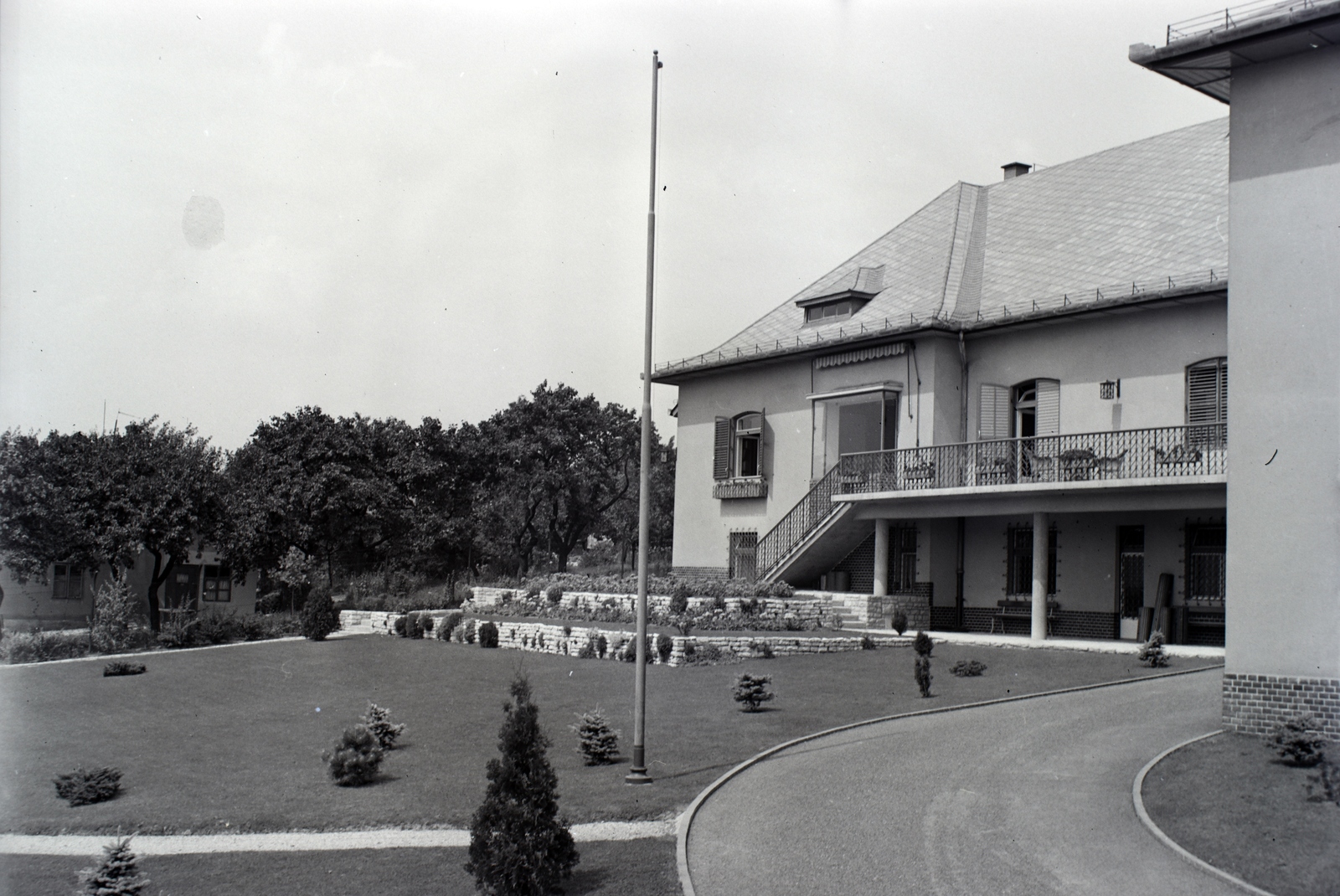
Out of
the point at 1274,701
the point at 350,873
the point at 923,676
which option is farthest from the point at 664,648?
the point at 350,873

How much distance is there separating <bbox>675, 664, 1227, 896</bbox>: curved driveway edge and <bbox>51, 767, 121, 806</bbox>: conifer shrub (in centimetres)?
796

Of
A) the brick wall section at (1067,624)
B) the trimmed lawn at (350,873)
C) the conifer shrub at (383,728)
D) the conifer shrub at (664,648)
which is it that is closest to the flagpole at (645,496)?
the trimmed lawn at (350,873)

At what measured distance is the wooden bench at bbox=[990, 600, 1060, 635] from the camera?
87.9ft

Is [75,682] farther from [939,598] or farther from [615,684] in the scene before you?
[939,598]

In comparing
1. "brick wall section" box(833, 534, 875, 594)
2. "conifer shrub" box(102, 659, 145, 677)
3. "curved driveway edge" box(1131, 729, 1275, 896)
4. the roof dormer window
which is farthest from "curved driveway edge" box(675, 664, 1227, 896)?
"conifer shrub" box(102, 659, 145, 677)

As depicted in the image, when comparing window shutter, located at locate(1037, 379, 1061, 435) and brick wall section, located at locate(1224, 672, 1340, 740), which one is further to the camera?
window shutter, located at locate(1037, 379, 1061, 435)

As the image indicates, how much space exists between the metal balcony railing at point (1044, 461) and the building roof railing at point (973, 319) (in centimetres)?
286

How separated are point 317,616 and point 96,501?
8480mm

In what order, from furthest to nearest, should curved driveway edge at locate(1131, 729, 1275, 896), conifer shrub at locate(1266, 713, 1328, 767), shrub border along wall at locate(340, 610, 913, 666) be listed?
shrub border along wall at locate(340, 610, 913, 666)
conifer shrub at locate(1266, 713, 1328, 767)
curved driveway edge at locate(1131, 729, 1275, 896)

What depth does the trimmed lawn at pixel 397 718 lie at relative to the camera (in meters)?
14.4

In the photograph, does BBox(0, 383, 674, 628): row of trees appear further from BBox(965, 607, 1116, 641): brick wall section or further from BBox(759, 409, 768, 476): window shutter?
BBox(965, 607, 1116, 641): brick wall section

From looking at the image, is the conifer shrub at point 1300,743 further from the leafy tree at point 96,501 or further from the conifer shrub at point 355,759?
the leafy tree at point 96,501

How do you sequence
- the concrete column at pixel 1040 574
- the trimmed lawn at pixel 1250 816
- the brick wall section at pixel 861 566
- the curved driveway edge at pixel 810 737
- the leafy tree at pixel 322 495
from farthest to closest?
the leafy tree at pixel 322 495 < the brick wall section at pixel 861 566 < the concrete column at pixel 1040 574 < the curved driveway edge at pixel 810 737 < the trimmed lawn at pixel 1250 816

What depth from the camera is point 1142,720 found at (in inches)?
632
